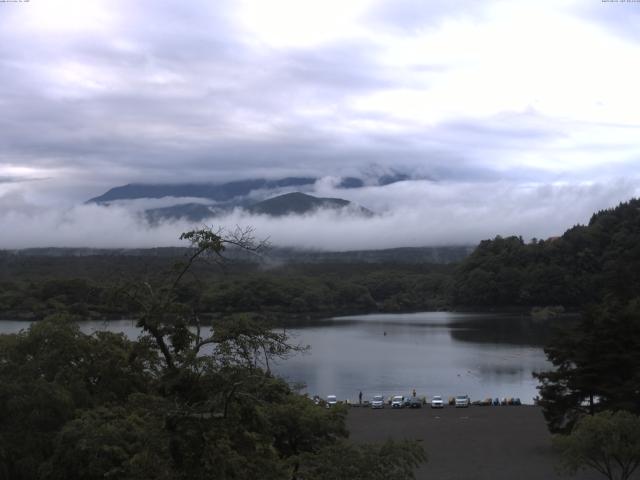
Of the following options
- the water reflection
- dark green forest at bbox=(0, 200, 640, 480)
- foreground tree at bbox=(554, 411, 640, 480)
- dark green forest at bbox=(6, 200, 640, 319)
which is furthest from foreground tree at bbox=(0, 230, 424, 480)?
dark green forest at bbox=(6, 200, 640, 319)

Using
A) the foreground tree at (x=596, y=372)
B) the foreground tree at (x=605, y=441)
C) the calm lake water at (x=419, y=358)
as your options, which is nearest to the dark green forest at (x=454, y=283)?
the calm lake water at (x=419, y=358)

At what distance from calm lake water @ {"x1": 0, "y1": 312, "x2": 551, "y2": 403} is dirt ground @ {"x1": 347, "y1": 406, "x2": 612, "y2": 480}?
12.5 feet

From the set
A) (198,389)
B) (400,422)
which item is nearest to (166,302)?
(198,389)

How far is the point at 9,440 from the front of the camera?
743 cm

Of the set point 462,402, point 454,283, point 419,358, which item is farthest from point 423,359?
point 454,283

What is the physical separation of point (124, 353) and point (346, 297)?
80.0m

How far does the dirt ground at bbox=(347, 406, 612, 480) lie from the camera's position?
15766 millimetres

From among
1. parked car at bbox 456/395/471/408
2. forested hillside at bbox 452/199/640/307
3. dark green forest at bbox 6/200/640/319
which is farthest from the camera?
forested hillside at bbox 452/199/640/307

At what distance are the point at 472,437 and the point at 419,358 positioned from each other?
23.7m

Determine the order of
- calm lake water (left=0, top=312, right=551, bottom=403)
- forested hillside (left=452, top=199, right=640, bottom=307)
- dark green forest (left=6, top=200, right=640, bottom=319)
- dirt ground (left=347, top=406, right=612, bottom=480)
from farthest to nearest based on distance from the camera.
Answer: forested hillside (left=452, top=199, right=640, bottom=307)
dark green forest (left=6, top=200, right=640, bottom=319)
calm lake water (left=0, top=312, right=551, bottom=403)
dirt ground (left=347, top=406, right=612, bottom=480)

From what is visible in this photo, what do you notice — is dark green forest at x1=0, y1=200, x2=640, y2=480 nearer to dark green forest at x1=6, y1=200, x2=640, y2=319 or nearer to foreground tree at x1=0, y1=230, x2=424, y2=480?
foreground tree at x1=0, y1=230, x2=424, y2=480

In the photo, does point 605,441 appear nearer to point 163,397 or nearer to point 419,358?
point 163,397

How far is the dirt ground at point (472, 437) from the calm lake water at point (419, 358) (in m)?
3.82

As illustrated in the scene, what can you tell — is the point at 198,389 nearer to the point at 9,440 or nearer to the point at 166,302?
the point at 166,302
